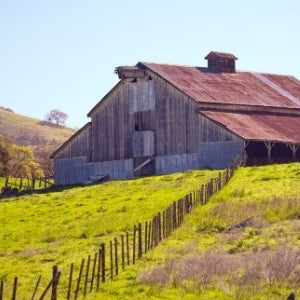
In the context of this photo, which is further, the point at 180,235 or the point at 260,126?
the point at 260,126

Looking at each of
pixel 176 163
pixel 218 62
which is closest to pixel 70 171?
pixel 176 163

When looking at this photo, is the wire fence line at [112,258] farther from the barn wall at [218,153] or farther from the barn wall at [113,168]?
the barn wall at [113,168]

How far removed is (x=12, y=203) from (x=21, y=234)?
42.1 ft

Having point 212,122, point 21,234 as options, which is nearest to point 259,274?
point 21,234

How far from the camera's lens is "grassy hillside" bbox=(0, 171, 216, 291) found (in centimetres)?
2853

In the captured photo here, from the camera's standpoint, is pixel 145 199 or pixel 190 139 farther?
pixel 190 139

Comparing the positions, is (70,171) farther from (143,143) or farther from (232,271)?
(232,271)

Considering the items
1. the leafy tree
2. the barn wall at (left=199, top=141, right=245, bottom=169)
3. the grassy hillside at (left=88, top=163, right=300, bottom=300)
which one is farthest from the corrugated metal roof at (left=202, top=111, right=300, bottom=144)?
the leafy tree

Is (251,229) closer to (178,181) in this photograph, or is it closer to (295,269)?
(295,269)

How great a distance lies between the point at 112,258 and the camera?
25.9m

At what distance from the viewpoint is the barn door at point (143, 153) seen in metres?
60.2

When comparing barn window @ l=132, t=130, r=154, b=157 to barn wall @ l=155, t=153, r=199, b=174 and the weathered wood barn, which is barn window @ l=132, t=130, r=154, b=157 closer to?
the weathered wood barn

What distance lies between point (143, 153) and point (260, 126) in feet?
32.4

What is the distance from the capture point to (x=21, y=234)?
3500cm
